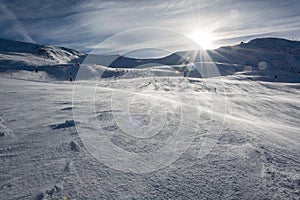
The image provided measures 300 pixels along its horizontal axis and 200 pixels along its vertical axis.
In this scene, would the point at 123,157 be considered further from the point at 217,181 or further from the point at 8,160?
the point at 8,160

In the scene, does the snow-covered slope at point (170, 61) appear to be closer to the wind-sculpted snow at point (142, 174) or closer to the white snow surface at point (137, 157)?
the white snow surface at point (137, 157)

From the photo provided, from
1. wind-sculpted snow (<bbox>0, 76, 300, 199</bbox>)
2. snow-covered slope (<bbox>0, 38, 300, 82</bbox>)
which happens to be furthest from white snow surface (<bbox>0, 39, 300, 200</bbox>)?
snow-covered slope (<bbox>0, 38, 300, 82</bbox>)

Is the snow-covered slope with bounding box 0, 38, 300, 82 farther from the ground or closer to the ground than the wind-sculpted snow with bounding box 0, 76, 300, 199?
farther from the ground

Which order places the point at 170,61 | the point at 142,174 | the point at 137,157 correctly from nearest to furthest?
1. the point at 142,174
2. the point at 137,157
3. the point at 170,61

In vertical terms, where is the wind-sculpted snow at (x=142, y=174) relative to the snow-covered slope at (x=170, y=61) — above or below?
below

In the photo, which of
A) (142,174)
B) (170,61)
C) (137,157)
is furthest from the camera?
(170,61)

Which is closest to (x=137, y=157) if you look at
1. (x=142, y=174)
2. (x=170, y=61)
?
(x=142, y=174)

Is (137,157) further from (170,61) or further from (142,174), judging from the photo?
(170,61)

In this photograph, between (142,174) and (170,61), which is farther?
(170,61)

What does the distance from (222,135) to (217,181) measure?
1.38 meters

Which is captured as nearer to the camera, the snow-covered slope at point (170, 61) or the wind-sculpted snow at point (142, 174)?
the wind-sculpted snow at point (142, 174)

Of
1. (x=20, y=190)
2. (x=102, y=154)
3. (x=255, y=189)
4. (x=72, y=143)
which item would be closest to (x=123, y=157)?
(x=102, y=154)

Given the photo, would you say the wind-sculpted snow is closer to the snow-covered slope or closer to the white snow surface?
the white snow surface

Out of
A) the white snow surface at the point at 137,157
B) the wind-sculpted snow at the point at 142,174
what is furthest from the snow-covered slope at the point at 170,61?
the wind-sculpted snow at the point at 142,174
